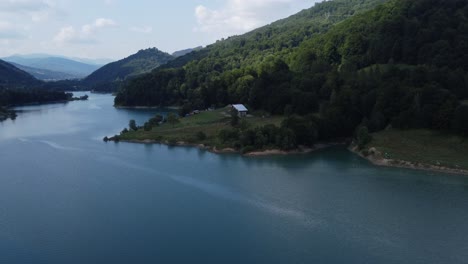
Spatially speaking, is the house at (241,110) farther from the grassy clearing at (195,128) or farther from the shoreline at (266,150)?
the shoreline at (266,150)

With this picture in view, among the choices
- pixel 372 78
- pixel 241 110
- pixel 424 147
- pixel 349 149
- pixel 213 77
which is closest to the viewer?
pixel 424 147

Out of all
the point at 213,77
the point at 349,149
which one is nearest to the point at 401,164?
the point at 349,149

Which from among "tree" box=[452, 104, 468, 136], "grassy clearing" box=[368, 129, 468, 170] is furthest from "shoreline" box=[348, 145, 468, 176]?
"tree" box=[452, 104, 468, 136]

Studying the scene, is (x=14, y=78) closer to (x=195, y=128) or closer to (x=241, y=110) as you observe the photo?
(x=241, y=110)

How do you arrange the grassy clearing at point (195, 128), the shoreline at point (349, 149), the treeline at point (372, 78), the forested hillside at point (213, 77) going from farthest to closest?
the forested hillside at point (213, 77)
the grassy clearing at point (195, 128)
the treeline at point (372, 78)
the shoreline at point (349, 149)

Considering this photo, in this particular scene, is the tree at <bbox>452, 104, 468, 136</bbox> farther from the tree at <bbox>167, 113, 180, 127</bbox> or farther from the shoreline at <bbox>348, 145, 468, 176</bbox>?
the tree at <bbox>167, 113, 180, 127</bbox>

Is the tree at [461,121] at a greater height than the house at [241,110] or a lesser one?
greater

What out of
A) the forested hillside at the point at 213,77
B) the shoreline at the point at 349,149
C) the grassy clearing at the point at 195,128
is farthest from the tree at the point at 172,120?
the forested hillside at the point at 213,77
